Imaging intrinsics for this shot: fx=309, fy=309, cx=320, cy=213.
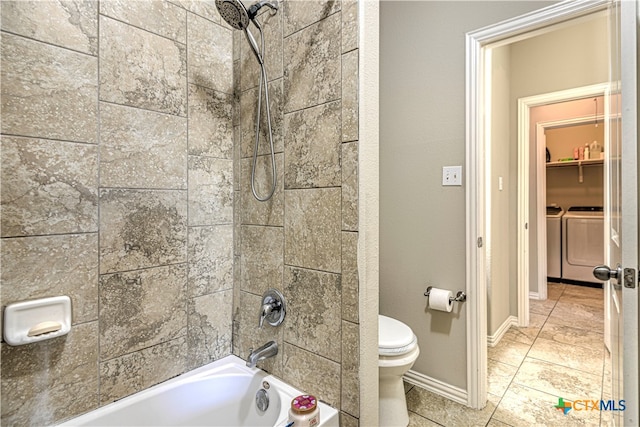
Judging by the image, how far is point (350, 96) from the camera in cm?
103

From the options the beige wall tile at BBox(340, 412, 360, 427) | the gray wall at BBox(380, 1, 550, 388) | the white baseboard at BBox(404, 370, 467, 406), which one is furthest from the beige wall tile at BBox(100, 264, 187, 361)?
the white baseboard at BBox(404, 370, 467, 406)

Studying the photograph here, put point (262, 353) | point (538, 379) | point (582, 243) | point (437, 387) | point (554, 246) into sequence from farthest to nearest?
point (554, 246) < point (582, 243) < point (538, 379) < point (437, 387) < point (262, 353)

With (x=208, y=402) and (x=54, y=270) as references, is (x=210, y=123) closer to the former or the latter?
(x=54, y=270)

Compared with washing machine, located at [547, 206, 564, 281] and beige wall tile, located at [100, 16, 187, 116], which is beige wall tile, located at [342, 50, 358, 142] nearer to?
beige wall tile, located at [100, 16, 187, 116]

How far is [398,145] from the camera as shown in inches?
80.7

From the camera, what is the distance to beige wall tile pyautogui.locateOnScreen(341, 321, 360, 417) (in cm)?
102

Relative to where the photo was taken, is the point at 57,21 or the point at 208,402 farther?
the point at 208,402

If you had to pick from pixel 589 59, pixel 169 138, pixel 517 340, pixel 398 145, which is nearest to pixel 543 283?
pixel 517 340

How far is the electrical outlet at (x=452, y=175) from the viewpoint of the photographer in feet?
5.89

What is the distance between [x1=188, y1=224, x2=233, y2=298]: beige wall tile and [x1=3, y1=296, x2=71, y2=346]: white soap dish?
44 cm

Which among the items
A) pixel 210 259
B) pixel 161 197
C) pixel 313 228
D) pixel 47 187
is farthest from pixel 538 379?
pixel 47 187

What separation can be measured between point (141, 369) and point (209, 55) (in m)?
1.36

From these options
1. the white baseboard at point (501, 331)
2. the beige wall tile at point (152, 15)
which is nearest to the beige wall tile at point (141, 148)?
the beige wall tile at point (152, 15)

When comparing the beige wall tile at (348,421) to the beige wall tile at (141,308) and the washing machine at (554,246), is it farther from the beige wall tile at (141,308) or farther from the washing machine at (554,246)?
the washing machine at (554,246)
